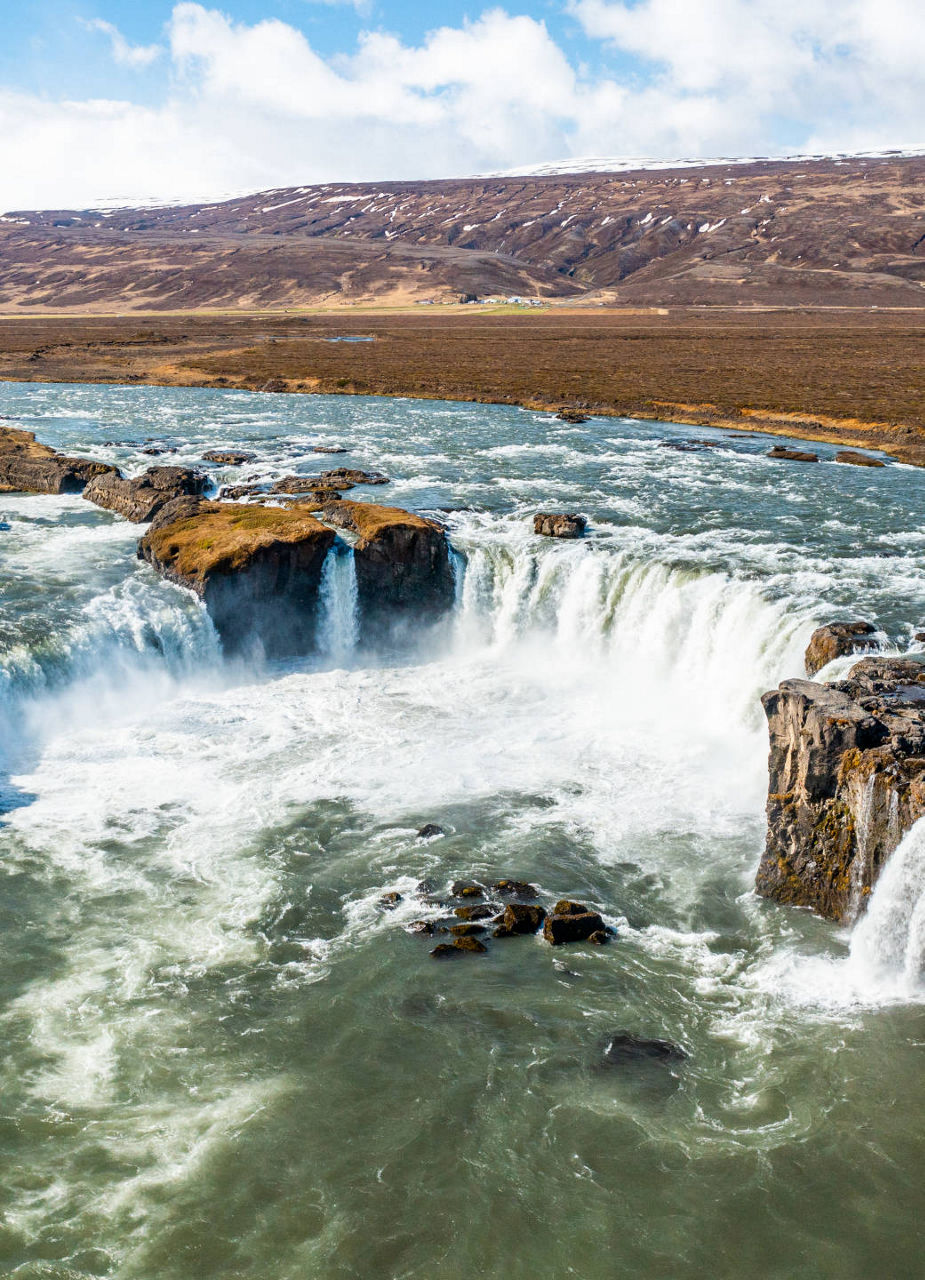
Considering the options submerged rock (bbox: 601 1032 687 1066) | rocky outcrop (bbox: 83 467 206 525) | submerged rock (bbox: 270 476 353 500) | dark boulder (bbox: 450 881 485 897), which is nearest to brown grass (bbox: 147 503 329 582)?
rocky outcrop (bbox: 83 467 206 525)

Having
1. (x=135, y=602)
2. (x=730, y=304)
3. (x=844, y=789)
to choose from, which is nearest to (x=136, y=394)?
(x=135, y=602)

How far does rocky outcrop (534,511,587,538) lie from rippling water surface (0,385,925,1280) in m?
0.68

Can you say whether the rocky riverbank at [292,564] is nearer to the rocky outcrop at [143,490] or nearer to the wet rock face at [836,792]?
the rocky outcrop at [143,490]

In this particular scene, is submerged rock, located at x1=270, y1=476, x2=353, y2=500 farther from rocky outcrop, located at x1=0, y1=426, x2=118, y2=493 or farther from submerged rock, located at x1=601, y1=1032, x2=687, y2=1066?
submerged rock, located at x1=601, y1=1032, x2=687, y2=1066

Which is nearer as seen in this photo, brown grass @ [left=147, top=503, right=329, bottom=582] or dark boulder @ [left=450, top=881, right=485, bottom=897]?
dark boulder @ [left=450, top=881, right=485, bottom=897]

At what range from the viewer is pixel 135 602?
31844 millimetres

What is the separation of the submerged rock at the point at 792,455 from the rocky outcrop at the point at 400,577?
80.3 ft

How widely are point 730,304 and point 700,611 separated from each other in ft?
572

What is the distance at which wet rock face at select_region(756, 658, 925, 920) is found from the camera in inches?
700

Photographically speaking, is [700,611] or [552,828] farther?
[700,611]

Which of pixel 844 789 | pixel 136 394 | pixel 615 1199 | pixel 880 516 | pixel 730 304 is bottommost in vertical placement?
pixel 615 1199

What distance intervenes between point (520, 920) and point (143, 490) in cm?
3066

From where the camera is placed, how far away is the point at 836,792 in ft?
61.1

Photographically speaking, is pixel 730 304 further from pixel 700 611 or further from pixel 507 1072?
pixel 507 1072
